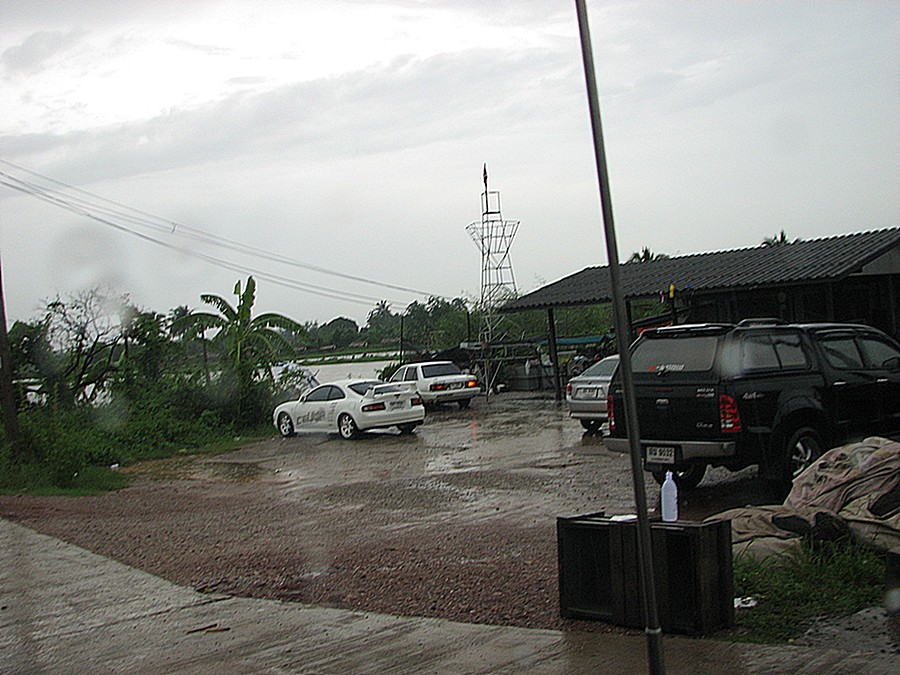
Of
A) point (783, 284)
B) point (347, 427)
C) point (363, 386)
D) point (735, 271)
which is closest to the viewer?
point (783, 284)

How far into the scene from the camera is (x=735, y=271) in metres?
26.2

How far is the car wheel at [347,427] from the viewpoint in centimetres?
2438

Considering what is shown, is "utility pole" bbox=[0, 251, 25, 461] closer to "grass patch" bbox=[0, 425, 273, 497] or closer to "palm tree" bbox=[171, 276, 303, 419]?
"grass patch" bbox=[0, 425, 273, 497]

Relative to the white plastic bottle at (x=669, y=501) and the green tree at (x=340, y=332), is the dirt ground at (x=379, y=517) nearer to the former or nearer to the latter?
the white plastic bottle at (x=669, y=501)

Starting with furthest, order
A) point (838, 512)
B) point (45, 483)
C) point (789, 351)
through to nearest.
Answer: point (45, 483) < point (789, 351) < point (838, 512)

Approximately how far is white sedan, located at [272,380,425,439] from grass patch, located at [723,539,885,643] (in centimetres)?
1711

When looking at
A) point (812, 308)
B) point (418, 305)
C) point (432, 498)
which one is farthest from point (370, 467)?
point (418, 305)

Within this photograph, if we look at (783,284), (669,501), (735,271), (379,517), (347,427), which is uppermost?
(735,271)

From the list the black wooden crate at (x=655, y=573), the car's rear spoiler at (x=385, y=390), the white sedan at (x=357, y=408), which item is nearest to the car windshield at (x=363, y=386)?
the white sedan at (x=357, y=408)

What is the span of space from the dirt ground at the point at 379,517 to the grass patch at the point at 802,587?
1041 millimetres

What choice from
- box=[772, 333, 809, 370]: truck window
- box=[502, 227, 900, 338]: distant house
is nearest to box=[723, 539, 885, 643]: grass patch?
box=[772, 333, 809, 370]: truck window

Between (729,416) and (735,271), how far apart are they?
16087mm

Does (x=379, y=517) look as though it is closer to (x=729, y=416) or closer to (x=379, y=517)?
(x=379, y=517)

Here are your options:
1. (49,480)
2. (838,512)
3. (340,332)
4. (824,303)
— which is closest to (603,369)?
(824,303)
